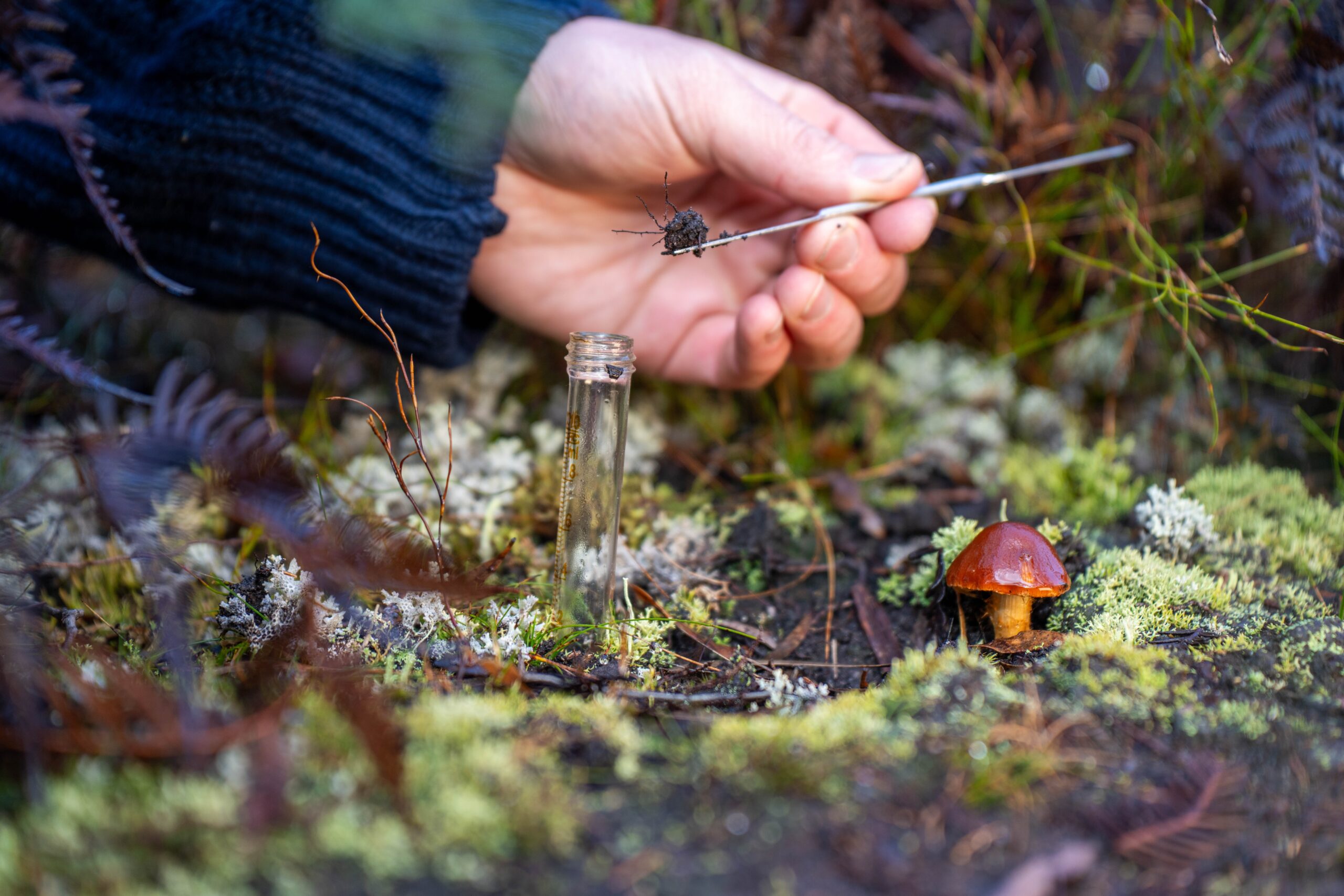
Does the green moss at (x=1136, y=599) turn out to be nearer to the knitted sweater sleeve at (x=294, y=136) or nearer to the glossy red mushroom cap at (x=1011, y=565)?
the glossy red mushroom cap at (x=1011, y=565)

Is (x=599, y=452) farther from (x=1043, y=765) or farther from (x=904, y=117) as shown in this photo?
(x=904, y=117)

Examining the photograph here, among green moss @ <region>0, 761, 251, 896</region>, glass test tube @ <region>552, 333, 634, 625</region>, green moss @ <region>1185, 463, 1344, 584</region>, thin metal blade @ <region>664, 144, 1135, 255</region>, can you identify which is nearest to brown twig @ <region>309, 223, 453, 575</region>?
glass test tube @ <region>552, 333, 634, 625</region>

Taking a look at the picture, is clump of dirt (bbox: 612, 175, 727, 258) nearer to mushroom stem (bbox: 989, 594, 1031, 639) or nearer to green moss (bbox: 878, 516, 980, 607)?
green moss (bbox: 878, 516, 980, 607)

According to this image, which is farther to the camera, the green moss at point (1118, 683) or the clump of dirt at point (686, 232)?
the clump of dirt at point (686, 232)

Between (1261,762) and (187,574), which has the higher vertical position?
(1261,762)

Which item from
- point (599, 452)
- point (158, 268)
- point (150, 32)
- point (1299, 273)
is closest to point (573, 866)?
point (599, 452)

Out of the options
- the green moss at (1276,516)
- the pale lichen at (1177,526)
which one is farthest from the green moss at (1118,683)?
the green moss at (1276,516)
